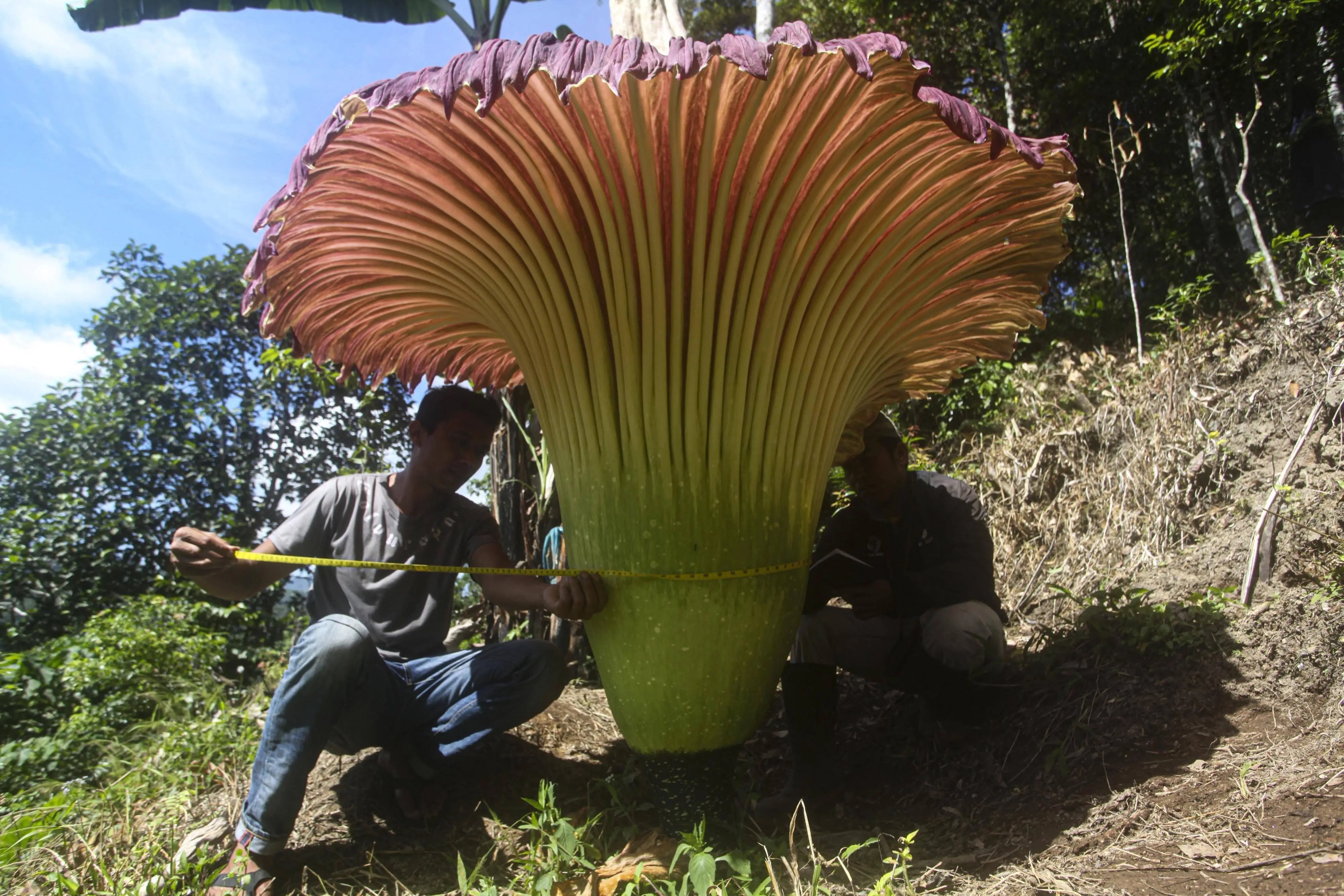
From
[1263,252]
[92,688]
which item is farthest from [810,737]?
[1263,252]

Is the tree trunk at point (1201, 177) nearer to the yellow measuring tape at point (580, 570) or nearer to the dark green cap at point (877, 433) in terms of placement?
the dark green cap at point (877, 433)

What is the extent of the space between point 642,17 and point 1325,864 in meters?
3.59

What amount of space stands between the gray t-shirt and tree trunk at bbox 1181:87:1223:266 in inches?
322

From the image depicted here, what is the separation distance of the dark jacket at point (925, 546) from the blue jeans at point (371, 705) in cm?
110

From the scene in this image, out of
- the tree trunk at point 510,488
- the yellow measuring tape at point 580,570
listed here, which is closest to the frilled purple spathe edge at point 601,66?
the yellow measuring tape at point 580,570

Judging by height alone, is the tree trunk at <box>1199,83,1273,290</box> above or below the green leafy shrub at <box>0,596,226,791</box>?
above

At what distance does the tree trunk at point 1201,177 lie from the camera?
25.2 feet

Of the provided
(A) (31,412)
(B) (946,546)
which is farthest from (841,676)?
(A) (31,412)

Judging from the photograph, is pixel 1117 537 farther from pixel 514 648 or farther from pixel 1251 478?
pixel 514 648

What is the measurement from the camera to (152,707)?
479cm

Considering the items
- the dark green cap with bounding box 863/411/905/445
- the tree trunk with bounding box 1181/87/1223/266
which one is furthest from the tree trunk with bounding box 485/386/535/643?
the tree trunk with bounding box 1181/87/1223/266

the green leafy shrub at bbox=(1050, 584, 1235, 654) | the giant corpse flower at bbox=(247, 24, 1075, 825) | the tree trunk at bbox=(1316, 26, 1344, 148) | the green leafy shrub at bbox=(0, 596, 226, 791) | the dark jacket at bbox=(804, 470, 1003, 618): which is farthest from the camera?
the tree trunk at bbox=(1316, 26, 1344, 148)

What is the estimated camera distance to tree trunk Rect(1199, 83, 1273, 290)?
6.93 meters

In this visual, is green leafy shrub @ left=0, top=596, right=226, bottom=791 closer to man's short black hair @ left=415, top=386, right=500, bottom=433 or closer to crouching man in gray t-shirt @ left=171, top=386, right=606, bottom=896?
crouching man in gray t-shirt @ left=171, top=386, right=606, bottom=896
